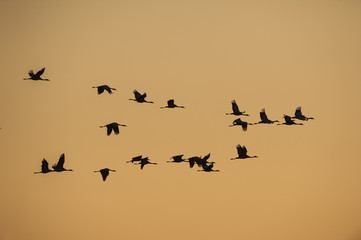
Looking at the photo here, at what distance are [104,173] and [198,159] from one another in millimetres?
4194

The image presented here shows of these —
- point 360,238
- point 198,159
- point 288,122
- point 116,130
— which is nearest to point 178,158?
point 198,159

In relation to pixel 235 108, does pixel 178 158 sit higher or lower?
lower

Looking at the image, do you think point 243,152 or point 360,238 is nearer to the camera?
point 243,152

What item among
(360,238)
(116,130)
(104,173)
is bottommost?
(360,238)

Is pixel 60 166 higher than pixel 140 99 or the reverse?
the reverse

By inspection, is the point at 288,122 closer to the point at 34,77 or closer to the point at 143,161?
the point at 143,161

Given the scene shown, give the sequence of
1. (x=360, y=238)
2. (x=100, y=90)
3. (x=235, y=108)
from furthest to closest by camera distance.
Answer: (x=360, y=238) → (x=235, y=108) → (x=100, y=90)

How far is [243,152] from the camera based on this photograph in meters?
29.2

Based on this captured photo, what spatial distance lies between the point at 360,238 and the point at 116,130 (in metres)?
25.5

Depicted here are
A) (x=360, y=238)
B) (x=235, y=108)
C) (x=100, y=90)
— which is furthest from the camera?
(x=360, y=238)

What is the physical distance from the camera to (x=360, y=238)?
153 feet

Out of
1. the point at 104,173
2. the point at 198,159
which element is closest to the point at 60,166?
the point at 104,173

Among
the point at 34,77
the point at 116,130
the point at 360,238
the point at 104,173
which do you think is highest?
the point at 34,77

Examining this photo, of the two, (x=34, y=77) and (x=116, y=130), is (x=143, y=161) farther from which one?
(x=34, y=77)
